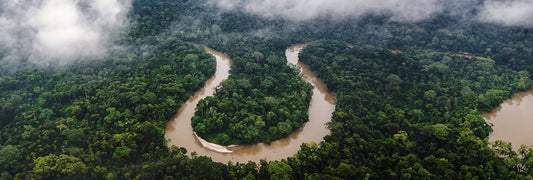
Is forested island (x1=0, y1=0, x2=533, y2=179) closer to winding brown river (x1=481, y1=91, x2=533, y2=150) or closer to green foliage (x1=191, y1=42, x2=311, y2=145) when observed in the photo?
green foliage (x1=191, y1=42, x2=311, y2=145)

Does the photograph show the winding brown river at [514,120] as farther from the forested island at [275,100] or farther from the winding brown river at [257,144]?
the winding brown river at [257,144]

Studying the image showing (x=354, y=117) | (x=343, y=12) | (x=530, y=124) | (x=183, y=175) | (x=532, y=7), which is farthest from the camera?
(x=343, y=12)

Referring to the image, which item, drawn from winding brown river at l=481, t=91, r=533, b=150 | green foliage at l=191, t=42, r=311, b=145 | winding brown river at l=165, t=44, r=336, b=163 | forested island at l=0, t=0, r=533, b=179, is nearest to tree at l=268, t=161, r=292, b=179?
forested island at l=0, t=0, r=533, b=179

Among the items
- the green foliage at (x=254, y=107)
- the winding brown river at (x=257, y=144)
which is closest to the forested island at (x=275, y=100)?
the green foliage at (x=254, y=107)

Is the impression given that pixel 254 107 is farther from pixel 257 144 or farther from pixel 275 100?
pixel 257 144

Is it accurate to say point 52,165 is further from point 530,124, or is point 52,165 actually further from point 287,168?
point 530,124

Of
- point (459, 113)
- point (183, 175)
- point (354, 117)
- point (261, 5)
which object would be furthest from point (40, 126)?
point (261, 5)
